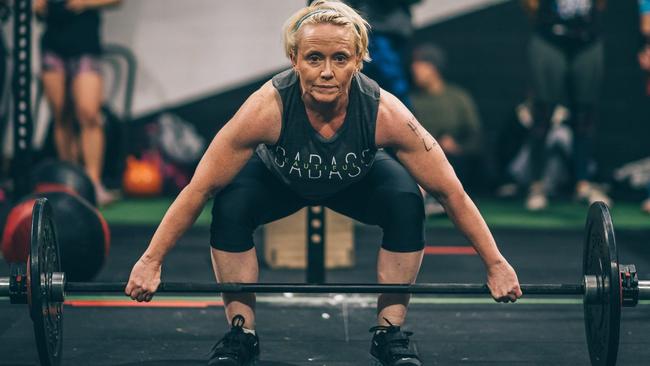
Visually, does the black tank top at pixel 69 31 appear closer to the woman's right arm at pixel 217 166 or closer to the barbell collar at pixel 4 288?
the barbell collar at pixel 4 288

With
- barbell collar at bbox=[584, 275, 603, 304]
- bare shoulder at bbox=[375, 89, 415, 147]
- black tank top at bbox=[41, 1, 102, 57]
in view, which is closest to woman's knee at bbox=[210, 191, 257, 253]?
bare shoulder at bbox=[375, 89, 415, 147]

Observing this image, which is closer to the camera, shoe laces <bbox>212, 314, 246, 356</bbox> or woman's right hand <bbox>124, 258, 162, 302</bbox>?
woman's right hand <bbox>124, 258, 162, 302</bbox>

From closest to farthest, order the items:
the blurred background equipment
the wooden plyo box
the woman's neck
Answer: the woman's neck < the blurred background equipment < the wooden plyo box

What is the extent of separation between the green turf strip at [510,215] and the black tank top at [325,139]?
10.0 ft

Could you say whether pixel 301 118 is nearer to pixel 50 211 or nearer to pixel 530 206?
pixel 50 211

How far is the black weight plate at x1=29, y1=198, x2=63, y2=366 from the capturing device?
109 inches

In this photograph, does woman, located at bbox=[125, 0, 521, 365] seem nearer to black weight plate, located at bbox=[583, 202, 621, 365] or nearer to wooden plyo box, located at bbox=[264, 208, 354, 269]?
black weight plate, located at bbox=[583, 202, 621, 365]

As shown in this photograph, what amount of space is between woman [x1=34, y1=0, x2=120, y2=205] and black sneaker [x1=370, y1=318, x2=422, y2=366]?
11.8ft

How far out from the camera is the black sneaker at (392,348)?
2992mm

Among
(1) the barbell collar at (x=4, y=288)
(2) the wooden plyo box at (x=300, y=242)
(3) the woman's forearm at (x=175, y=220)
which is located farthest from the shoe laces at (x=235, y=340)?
(2) the wooden plyo box at (x=300, y=242)

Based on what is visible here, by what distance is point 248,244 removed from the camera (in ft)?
10.0

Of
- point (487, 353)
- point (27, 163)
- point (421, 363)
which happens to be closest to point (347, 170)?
point (421, 363)

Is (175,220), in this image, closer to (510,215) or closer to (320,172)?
(320,172)

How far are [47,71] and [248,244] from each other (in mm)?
3747
